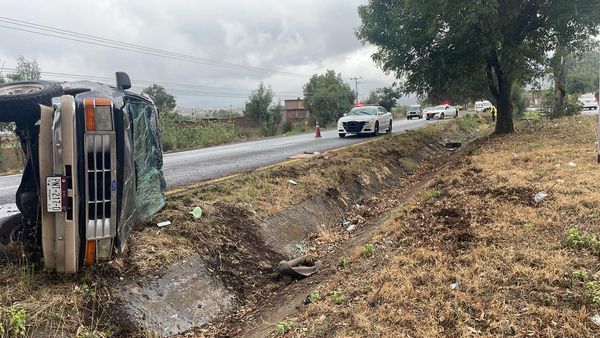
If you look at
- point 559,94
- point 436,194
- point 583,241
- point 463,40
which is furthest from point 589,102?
point 583,241

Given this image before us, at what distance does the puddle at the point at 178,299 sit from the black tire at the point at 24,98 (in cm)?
175

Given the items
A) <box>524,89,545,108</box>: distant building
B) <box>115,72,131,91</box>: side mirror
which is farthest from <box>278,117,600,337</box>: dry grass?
<box>524,89,545,108</box>: distant building

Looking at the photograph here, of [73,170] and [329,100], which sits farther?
[329,100]

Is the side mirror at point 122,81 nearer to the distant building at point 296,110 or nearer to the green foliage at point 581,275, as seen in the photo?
the green foliage at point 581,275

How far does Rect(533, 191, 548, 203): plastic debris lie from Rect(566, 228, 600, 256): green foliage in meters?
1.54

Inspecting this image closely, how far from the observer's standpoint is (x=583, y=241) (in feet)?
13.1

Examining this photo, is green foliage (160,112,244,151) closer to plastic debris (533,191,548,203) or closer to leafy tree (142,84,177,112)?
plastic debris (533,191,548,203)

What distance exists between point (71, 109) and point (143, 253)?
169 cm

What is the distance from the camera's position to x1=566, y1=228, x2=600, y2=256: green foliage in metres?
3.87

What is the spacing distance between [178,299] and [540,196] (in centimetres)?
479

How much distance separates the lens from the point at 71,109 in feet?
10.7

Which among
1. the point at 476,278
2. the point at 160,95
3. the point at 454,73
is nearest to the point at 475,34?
the point at 454,73

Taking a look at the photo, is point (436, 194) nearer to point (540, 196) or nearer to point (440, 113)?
point (540, 196)

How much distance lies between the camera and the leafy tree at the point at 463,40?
1364 cm
